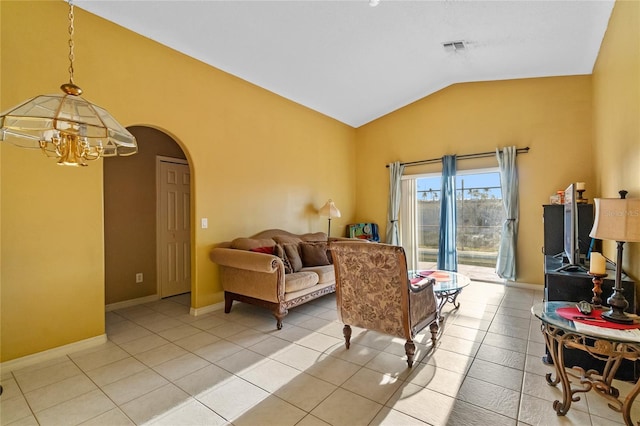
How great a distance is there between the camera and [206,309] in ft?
12.5

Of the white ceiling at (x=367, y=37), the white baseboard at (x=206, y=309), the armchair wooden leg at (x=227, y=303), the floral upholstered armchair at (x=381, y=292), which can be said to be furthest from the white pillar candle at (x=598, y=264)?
the white baseboard at (x=206, y=309)

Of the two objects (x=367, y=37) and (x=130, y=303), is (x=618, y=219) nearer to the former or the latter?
(x=367, y=37)

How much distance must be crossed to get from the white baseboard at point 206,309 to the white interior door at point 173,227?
3.47 ft

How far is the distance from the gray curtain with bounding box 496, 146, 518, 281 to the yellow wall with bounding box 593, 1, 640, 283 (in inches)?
45.3

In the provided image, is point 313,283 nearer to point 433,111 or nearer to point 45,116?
point 45,116

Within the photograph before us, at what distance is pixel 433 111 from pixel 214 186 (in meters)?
4.38

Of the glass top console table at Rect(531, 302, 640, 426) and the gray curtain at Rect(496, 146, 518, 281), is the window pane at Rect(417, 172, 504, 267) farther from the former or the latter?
the glass top console table at Rect(531, 302, 640, 426)

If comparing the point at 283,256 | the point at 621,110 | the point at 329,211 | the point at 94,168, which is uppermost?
the point at 621,110

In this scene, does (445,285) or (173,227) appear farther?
(173,227)

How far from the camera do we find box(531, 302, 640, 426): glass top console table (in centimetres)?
164

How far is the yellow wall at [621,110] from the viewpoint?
7.57ft

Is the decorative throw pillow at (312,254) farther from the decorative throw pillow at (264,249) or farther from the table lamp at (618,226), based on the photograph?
the table lamp at (618,226)

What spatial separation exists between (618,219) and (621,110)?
170 centimetres

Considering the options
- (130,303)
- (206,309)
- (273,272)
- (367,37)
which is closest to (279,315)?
(273,272)
